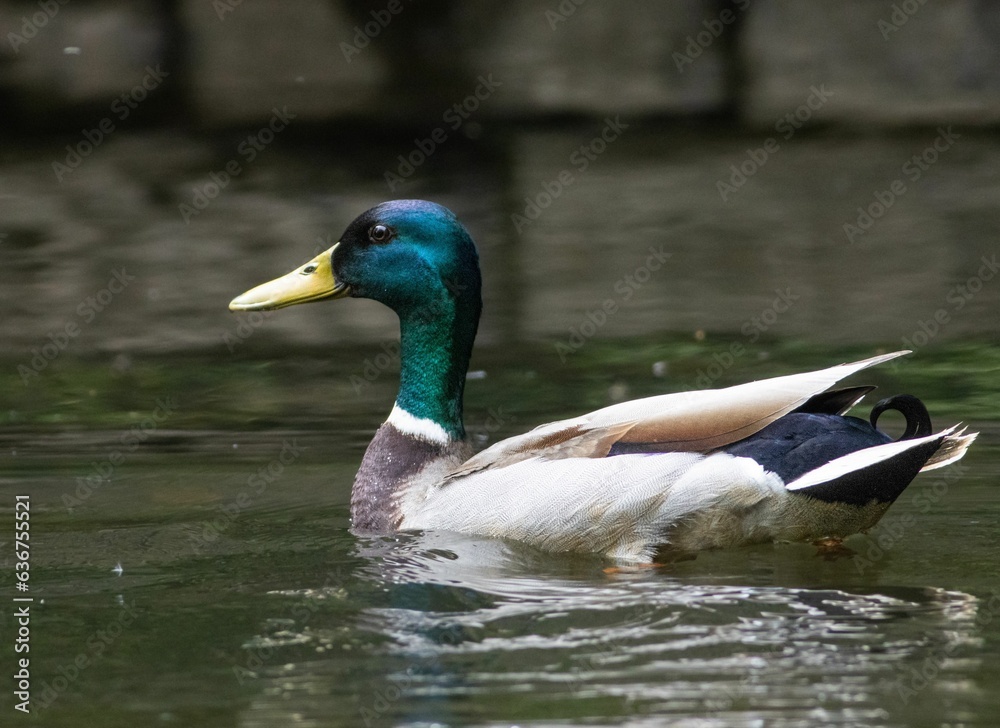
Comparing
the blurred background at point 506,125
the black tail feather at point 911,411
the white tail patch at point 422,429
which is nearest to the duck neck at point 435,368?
the white tail patch at point 422,429

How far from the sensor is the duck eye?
6246 millimetres

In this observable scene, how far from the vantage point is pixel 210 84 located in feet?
36.9

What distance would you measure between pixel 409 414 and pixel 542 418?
1323 mm

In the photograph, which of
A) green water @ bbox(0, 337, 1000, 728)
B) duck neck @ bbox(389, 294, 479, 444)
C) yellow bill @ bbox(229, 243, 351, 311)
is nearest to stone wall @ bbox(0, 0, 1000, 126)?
green water @ bbox(0, 337, 1000, 728)

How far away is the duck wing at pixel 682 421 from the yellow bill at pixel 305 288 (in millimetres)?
1222

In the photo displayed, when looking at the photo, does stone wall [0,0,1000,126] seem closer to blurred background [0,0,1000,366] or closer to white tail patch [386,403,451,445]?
blurred background [0,0,1000,366]

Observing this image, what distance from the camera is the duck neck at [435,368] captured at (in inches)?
246

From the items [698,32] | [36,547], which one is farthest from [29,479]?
[698,32]

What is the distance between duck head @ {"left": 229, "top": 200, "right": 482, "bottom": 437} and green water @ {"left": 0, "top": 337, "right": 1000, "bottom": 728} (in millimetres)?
602

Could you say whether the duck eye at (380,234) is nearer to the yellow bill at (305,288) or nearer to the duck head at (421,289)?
the duck head at (421,289)

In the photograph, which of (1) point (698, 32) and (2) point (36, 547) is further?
(1) point (698, 32)

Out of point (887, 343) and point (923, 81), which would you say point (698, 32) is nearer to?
point (923, 81)

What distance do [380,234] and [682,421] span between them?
63.3 inches

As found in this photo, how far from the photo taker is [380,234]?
626 cm
